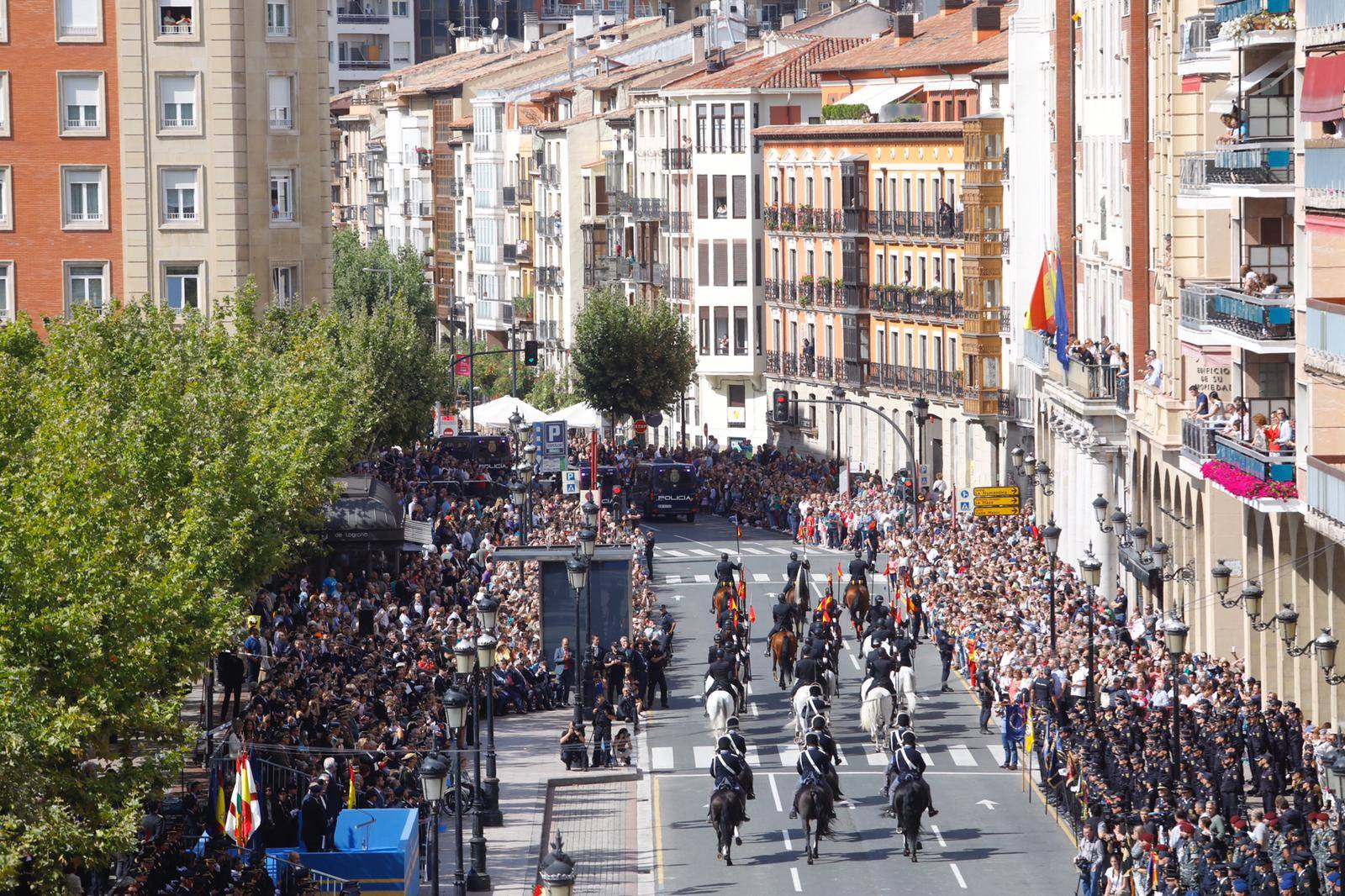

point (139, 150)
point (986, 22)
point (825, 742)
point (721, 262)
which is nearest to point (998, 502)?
point (139, 150)

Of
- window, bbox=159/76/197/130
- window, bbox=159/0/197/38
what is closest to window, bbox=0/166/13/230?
window, bbox=159/76/197/130

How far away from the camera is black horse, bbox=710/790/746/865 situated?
39438mm

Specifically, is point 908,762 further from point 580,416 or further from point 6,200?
point 580,416

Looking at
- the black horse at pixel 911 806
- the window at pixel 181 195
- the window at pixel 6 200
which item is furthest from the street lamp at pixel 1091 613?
the window at pixel 6 200

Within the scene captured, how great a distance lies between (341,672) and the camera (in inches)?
1812

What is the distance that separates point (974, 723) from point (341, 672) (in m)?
12.1

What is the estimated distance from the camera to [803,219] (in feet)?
362

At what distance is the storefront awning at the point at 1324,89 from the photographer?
42.3m

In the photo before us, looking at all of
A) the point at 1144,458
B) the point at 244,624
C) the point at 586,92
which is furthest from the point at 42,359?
the point at 586,92

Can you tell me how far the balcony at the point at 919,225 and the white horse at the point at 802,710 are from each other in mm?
51240

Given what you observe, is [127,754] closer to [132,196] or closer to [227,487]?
[227,487]

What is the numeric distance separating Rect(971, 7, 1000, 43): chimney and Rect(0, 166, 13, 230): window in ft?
135

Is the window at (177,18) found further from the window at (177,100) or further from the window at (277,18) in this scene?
the window at (277,18)

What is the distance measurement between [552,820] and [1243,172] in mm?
17316
